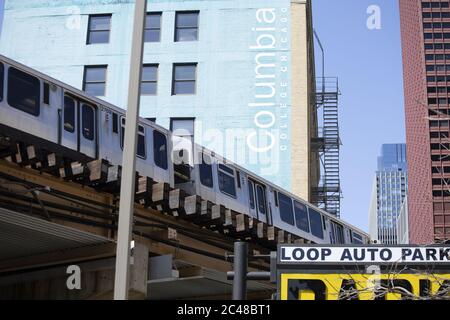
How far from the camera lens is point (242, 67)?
138 feet

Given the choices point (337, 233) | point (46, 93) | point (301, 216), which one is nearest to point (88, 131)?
point (46, 93)

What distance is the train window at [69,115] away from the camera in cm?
1719

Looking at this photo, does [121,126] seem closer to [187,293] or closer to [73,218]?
[73,218]

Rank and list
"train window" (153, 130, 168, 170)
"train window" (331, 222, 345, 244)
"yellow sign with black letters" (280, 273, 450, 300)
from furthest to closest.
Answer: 1. "train window" (331, 222, 345, 244)
2. "train window" (153, 130, 168, 170)
3. "yellow sign with black letters" (280, 273, 450, 300)

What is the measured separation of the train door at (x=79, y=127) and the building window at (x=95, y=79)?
25370 millimetres

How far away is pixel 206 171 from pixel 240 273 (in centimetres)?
1460

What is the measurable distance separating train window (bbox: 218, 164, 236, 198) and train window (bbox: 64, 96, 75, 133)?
6329 mm

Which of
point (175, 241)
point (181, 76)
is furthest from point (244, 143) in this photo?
point (175, 241)

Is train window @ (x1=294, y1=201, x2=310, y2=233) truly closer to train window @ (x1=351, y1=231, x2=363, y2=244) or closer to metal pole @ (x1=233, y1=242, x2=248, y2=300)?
train window @ (x1=351, y1=231, x2=363, y2=244)

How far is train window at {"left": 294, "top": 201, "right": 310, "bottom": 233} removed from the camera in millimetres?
27688

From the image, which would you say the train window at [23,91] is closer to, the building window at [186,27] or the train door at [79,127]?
the train door at [79,127]

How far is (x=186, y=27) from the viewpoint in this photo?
4341 cm

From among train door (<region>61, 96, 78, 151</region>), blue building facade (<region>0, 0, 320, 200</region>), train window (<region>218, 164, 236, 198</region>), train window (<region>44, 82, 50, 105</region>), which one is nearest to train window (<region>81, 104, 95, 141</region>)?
train door (<region>61, 96, 78, 151</region>)

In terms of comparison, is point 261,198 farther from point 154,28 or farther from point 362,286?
point 154,28
